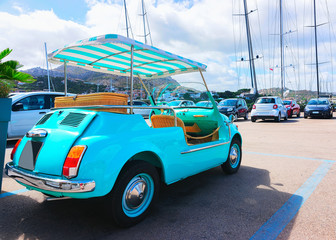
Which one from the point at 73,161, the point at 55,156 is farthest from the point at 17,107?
the point at 73,161

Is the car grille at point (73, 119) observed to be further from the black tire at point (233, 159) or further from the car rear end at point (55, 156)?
the black tire at point (233, 159)

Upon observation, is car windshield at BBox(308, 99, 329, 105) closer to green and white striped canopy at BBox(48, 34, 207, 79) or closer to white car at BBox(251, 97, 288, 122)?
white car at BBox(251, 97, 288, 122)

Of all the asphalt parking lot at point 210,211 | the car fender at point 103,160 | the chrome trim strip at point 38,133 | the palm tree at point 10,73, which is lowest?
the asphalt parking lot at point 210,211

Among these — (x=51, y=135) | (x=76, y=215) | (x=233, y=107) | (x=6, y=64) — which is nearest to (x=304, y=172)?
(x=76, y=215)

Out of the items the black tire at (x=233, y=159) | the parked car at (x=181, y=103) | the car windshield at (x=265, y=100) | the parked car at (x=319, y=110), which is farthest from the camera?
Result: the parked car at (x=319, y=110)

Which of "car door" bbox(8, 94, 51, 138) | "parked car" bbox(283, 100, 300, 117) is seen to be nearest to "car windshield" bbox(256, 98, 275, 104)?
"parked car" bbox(283, 100, 300, 117)

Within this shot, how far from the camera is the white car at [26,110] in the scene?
7.27 meters

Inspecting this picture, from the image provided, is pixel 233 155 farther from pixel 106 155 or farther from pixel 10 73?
pixel 10 73

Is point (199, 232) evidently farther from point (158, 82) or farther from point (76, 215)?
point (158, 82)

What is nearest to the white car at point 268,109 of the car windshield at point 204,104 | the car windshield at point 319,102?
the car windshield at point 319,102

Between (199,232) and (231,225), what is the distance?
1.30 ft

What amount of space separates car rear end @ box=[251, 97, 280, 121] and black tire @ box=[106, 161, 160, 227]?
547 inches

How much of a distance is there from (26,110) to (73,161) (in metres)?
6.40

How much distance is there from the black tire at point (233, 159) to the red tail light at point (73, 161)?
292 cm
